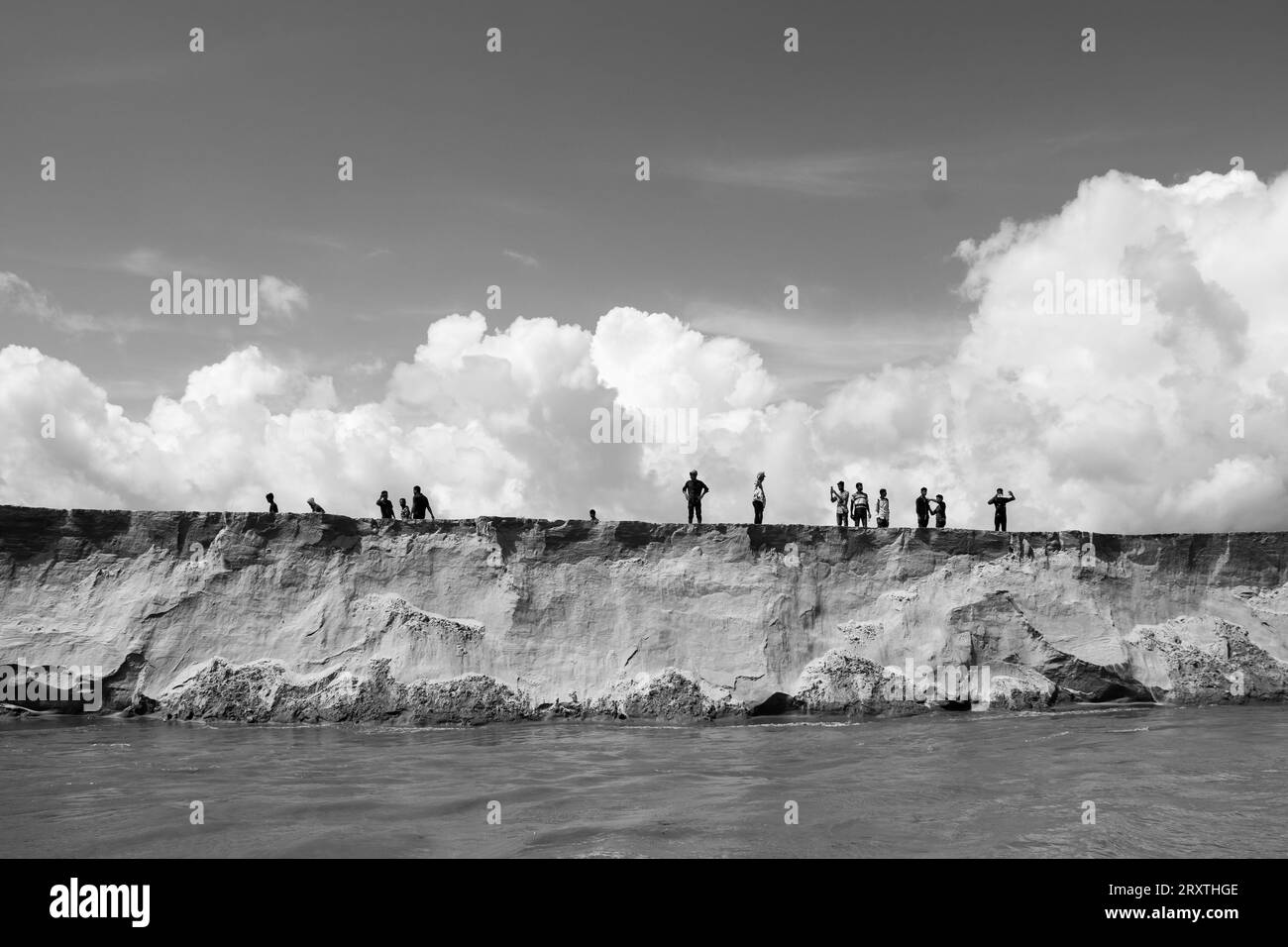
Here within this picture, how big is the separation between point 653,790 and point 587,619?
284 inches

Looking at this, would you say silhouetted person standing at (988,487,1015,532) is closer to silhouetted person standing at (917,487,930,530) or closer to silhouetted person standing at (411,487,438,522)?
silhouetted person standing at (917,487,930,530)

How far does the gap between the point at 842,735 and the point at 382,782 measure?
7.08 m

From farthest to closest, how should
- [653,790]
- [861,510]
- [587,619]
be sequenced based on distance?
[861,510], [587,619], [653,790]

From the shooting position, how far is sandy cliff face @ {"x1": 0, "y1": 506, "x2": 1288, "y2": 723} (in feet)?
49.5

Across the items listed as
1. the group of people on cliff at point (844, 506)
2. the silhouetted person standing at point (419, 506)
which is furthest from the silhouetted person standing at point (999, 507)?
the silhouetted person standing at point (419, 506)

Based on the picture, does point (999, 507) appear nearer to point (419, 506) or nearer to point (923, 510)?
point (923, 510)

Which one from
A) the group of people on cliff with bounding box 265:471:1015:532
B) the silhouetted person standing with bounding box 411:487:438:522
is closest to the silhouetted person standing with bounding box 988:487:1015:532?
the group of people on cliff with bounding box 265:471:1015:532

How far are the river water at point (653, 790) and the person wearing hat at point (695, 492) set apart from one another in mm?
4840

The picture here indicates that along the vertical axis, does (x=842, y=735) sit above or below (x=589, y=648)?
below

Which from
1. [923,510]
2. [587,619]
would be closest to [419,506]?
[587,619]

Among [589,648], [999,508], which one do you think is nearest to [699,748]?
[589,648]

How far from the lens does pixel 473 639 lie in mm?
15609

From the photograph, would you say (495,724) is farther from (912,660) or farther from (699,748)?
(912,660)

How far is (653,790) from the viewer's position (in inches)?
356
